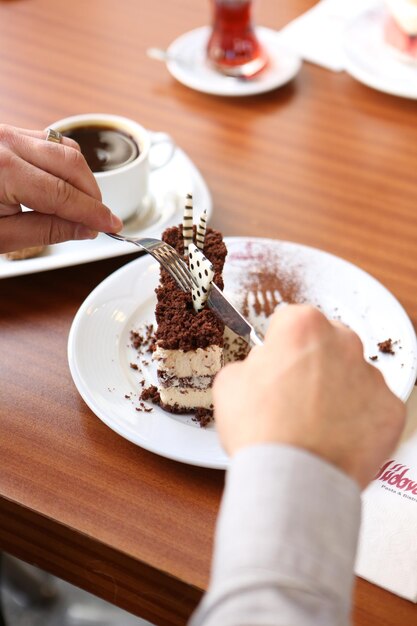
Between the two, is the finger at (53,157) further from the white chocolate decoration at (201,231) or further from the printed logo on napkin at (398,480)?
the printed logo on napkin at (398,480)

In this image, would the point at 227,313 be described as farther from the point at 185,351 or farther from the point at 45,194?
the point at 45,194

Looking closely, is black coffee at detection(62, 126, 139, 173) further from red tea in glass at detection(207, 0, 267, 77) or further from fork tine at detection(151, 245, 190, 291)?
red tea in glass at detection(207, 0, 267, 77)

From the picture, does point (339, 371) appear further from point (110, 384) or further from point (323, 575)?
point (110, 384)

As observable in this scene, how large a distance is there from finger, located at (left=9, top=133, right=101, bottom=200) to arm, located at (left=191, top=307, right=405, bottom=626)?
1.31ft

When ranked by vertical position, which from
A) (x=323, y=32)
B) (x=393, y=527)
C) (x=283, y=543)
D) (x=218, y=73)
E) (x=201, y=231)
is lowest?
(x=393, y=527)

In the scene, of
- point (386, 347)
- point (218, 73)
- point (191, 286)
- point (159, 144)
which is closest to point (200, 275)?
point (191, 286)

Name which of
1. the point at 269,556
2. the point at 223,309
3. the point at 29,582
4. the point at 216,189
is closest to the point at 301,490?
the point at 269,556

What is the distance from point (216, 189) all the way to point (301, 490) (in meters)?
0.82

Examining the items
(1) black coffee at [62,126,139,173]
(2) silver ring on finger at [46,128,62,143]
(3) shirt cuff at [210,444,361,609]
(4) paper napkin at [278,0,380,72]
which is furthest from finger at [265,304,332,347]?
(4) paper napkin at [278,0,380,72]

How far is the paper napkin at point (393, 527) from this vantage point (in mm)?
811

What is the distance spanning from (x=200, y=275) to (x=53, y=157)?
0.79 ft

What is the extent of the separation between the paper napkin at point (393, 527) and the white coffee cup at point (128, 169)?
0.57 metres

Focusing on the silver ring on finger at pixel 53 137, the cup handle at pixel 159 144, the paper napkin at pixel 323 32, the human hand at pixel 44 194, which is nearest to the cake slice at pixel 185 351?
the human hand at pixel 44 194

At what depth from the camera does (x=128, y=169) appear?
123cm
